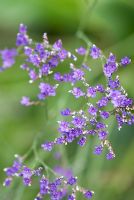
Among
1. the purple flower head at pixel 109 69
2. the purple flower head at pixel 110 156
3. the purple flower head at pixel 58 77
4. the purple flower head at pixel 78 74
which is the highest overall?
the purple flower head at pixel 58 77

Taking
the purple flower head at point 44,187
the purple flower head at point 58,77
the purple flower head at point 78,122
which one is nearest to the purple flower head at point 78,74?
the purple flower head at point 58,77

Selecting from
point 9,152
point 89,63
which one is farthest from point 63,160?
point 89,63

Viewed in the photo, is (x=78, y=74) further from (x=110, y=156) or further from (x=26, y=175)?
(x=26, y=175)

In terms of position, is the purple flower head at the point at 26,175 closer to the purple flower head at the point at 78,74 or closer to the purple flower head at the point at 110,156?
the purple flower head at the point at 110,156

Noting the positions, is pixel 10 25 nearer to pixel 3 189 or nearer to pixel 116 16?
pixel 116 16

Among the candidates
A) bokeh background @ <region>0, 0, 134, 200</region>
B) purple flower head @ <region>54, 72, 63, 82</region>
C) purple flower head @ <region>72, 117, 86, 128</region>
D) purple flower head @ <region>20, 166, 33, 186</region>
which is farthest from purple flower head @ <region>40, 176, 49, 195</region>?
bokeh background @ <region>0, 0, 134, 200</region>

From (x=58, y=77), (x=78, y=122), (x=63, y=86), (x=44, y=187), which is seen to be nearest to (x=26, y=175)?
(x=44, y=187)

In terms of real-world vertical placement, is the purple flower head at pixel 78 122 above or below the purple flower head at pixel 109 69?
below
